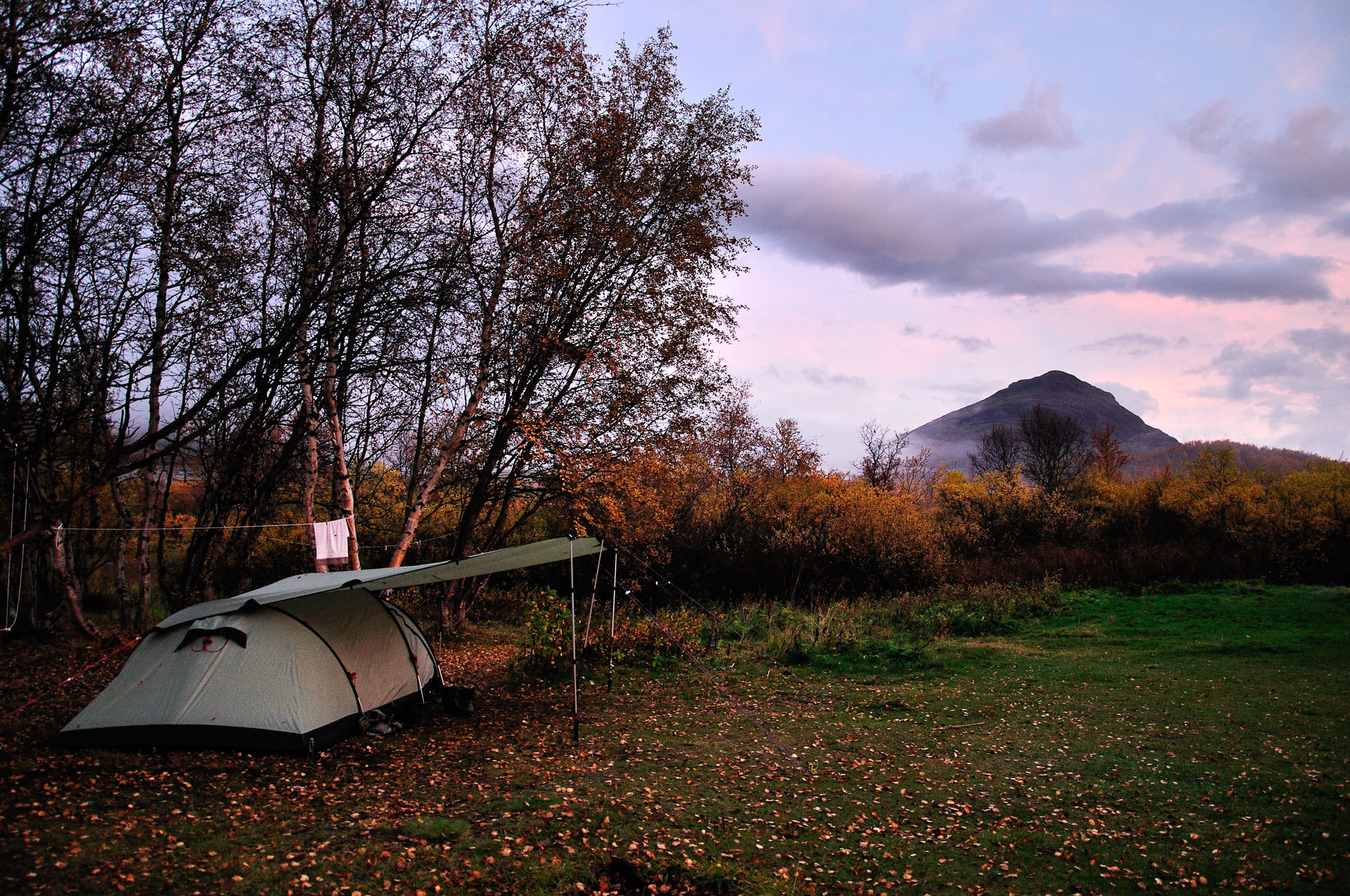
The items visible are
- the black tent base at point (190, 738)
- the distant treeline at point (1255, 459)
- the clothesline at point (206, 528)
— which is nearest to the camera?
the black tent base at point (190, 738)

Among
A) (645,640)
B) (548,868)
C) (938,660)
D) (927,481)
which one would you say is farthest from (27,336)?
(927,481)

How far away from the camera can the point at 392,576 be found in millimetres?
8477

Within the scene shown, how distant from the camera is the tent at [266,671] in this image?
287 inches

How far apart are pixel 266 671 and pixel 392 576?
1539 mm

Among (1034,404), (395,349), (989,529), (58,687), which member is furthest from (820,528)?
(1034,404)

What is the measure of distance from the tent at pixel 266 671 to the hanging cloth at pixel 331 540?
3464 mm

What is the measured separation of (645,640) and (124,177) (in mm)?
10483

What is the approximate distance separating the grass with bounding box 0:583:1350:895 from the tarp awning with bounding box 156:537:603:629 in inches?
61.7

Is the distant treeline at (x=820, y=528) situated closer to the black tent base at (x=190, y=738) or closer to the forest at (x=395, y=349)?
the forest at (x=395, y=349)

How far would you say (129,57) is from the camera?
8.86m

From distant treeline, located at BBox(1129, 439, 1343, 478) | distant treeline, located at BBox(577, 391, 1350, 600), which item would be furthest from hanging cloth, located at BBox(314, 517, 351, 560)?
distant treeline, located at BBox(1129, 439, 1343, 478)

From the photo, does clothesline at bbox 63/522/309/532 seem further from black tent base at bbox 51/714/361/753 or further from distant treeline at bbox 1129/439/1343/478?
distant treeline at bbox 1129/439/1343/478

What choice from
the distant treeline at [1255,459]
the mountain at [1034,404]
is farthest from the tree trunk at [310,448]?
the mountain at [1034,404]

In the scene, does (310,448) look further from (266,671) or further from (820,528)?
(820,528)
